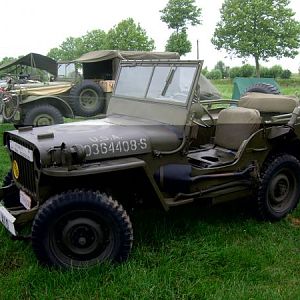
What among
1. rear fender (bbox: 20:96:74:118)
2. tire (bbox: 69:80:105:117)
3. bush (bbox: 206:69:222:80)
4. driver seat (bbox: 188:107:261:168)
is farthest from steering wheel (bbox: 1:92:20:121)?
bush (bbox: 206:69:222:80)

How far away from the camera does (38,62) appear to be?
1510 centimetres

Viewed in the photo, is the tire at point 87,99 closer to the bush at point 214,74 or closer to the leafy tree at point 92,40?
the leafy tree at point 92,40

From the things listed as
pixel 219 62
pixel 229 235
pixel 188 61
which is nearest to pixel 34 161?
pixel 188 61

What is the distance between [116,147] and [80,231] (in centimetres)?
71

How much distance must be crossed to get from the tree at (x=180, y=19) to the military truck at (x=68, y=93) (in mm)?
13966

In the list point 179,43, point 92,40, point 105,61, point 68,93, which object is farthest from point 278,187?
point 92,40

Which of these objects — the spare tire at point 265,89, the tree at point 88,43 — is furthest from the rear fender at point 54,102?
the tree at point 88,43

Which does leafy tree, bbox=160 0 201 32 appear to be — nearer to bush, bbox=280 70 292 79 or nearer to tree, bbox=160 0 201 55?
tree, bbox=160 0 201 55

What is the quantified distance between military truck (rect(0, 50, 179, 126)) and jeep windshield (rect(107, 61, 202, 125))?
18.5 ft

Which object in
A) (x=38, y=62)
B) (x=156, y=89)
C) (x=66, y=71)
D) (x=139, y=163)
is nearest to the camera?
(x=139, y=163)

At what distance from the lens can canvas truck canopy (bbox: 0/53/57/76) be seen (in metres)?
14.7

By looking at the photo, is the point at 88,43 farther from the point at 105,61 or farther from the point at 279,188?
the point at 279,188

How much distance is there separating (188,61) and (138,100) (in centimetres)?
67

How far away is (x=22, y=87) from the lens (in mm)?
11039
